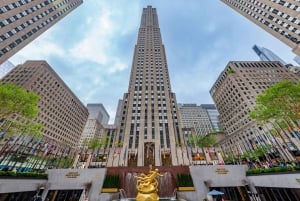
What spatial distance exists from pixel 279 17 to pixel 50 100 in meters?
93.2

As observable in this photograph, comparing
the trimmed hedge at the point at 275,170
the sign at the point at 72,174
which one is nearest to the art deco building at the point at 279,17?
the trimmed hedge at the point at 275,170

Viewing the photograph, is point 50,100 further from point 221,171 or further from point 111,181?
point 221,171

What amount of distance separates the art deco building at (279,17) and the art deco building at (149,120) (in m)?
38.1

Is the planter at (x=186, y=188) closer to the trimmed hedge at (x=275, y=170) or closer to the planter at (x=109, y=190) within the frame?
the planter at (x=109, y=190)

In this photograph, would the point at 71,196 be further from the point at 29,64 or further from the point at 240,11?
the point at 240,11

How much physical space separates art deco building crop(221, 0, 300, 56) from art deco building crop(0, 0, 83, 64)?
247ft

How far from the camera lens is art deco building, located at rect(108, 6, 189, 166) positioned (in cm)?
4309

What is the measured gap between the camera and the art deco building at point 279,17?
3975 centimetres

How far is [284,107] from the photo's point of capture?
23.1m

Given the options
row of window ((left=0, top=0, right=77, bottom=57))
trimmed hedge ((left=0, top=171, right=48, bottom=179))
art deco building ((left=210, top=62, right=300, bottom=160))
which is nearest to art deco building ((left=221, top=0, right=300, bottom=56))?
art deco building ((left=210, top=62, right=300, bottom=160))

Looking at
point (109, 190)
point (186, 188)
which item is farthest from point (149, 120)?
point (109, 190)

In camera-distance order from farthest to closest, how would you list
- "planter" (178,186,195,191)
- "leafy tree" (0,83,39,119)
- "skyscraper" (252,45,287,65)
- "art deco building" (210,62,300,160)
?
1. "skyscraper" (252,45,287,65)
2. "art deco building" (210,62,300,160)
3. "planter" (178,186,195,191)
4. "leafy tree" (0,83,39,119)

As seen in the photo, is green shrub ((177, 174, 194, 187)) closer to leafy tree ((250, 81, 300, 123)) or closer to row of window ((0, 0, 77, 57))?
leafy tree ((250, 81, 300, 123))

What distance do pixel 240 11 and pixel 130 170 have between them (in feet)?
240
